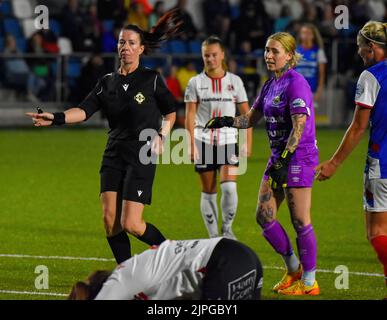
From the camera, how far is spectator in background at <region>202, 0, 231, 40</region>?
87.7ft

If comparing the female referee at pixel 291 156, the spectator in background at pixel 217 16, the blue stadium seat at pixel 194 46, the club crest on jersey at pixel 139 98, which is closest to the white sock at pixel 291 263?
the female referee at pixel 291 156

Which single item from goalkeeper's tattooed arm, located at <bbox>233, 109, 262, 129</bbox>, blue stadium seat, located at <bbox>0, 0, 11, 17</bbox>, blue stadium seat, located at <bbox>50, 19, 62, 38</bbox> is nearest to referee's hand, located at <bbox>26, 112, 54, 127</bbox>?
goalkeeper's tattooed arm, located at <bbox>233, 109, 262, 129</bbox>

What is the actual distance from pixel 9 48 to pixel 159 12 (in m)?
3.72

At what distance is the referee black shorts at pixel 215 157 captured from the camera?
11.9 meters

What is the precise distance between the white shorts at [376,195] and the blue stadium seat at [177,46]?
18408 millimetres

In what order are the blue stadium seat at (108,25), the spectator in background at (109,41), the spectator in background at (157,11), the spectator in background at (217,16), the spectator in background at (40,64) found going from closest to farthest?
the spectator in background at (40,64) < the spectator in background at (109,41) < the spectator in background at (157,11) < the blue stadium seat at (108,25) < the spectator in background at (217,16)

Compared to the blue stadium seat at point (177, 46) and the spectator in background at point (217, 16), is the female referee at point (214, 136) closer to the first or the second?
the blue stadium seat at point (177, 46)

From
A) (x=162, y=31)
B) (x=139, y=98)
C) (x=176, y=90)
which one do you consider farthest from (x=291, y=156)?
(x=176, y=90)

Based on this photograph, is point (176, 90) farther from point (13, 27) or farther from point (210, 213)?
point (210, 213)

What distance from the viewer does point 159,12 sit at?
25562mm

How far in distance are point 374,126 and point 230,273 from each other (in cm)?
236

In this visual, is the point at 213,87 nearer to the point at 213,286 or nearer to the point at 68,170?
the point at 213,286

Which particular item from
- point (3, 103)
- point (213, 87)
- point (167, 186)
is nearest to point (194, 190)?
point (167, 186)

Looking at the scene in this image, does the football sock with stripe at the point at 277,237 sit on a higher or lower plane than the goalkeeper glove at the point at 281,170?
lower
